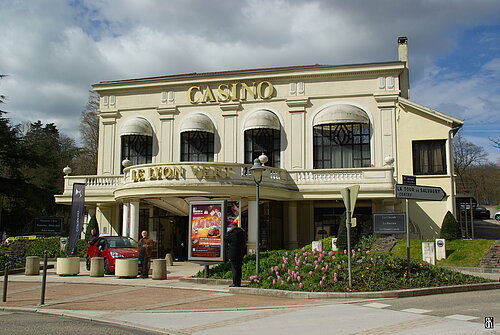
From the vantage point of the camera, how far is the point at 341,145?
29688mm

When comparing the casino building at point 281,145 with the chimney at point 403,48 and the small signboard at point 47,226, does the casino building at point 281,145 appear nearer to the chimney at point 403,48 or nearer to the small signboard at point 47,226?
the chimney at point 403,48

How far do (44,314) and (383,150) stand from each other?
21458mm

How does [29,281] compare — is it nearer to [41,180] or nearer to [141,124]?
[141,124]

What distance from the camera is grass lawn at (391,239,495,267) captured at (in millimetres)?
20266

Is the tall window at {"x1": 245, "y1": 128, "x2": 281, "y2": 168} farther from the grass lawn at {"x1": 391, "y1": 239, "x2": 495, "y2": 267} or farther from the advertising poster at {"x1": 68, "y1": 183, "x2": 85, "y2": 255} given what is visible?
the grass lawn at {"x1": 391, "y1": 239, "x2": 495, "y2": 267}

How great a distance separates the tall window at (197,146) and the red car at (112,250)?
10245mm

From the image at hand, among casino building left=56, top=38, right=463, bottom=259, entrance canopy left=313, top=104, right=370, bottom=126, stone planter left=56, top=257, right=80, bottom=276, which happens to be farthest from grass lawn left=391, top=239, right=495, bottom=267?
stone planter left=56, top=257, right=80, bottom=276

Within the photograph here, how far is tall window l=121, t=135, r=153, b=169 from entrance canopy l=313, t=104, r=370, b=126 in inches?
422

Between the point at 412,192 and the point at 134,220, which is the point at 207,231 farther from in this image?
the point at 134,220

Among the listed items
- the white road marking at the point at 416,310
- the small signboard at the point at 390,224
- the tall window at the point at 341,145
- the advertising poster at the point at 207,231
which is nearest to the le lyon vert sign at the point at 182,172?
the advertising poster at the point at 207,231

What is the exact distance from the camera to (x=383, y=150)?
28875 millimetres

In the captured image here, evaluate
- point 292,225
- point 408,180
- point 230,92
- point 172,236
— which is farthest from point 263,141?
point 408,180

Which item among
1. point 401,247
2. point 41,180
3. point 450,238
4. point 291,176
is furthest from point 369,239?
point 41,180

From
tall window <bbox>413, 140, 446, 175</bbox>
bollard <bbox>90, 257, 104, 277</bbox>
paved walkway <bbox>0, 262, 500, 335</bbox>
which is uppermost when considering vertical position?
tall window <bbox>413, 140, 446, 175</bbox>
